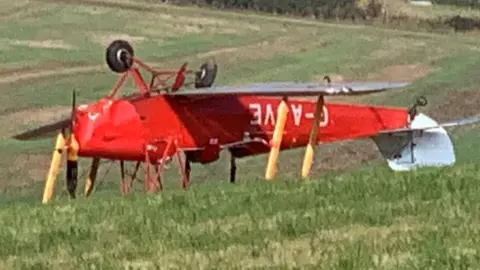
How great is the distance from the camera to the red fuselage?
54.4ft

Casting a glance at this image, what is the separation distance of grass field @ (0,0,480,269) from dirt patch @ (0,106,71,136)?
2.5 inches

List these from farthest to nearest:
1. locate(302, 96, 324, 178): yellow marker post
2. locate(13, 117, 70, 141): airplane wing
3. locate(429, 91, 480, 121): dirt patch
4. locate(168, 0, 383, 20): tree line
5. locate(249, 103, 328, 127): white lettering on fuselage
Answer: locate(168, 0, 383, 20): tree line
locate(429, 91, 480, 121): dirt patch
locate(249, 103, 328, 127): white lettering on fuselage
locate(13, 117, 70, 141): airplane wing
locate(302, 96, 324, 178): yellow marker post

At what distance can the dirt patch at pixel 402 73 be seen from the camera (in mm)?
43750

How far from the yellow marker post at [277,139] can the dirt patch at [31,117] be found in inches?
664

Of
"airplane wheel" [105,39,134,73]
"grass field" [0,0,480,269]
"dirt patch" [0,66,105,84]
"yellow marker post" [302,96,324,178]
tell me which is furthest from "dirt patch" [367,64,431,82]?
"airplane wheel" [105,39,134,73]

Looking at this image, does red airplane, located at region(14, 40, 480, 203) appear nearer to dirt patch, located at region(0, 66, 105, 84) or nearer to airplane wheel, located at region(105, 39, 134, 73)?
airplane wheel, located at region(105, 39, 134, 73)

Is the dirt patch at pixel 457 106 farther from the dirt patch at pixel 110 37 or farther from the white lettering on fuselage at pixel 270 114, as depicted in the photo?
the dirt patch at pixel 110 37

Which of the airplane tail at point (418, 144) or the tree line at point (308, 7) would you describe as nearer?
the airplane tail at point (418, 144)

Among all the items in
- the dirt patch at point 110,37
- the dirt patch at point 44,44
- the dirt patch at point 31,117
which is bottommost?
the dirt patch at point 110,37

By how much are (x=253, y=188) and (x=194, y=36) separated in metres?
45.6

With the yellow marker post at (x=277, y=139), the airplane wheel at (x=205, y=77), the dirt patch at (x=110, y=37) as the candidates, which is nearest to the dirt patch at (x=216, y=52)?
the dirt patch at (x=110, y=37)

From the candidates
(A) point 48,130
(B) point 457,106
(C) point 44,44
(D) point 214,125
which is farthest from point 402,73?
(D) point 214,125

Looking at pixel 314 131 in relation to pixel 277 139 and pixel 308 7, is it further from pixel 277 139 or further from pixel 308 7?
pixel 308 7

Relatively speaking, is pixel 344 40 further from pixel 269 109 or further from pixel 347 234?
pixel 347 234
